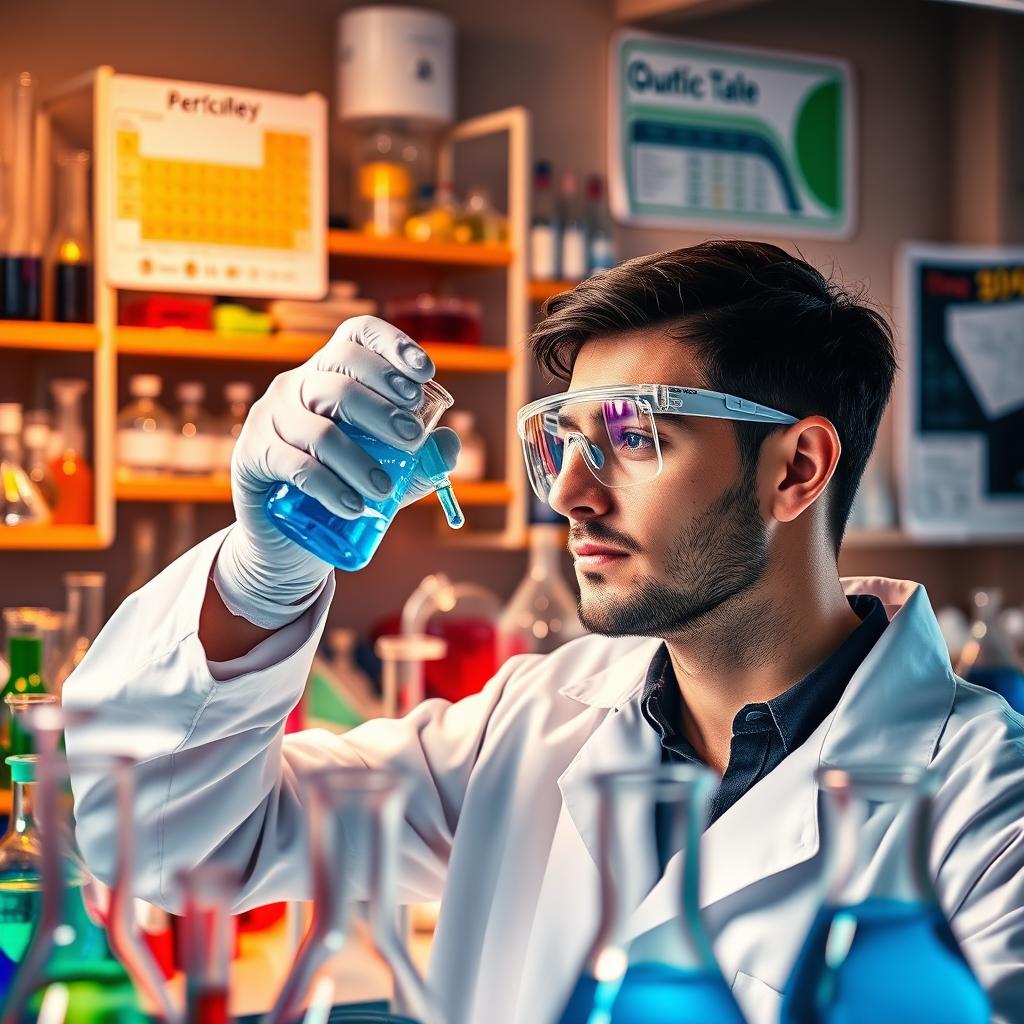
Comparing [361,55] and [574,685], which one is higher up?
[361,55]

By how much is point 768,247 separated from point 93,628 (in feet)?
5.87

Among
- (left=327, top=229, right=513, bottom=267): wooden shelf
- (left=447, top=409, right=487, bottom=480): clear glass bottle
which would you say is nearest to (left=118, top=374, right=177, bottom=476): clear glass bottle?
(left=327, top=229, right=513, bottom=267): wooden shelf

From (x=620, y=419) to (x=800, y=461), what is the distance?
0.25 m

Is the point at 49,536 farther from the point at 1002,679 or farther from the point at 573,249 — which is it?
the point at 1002,679

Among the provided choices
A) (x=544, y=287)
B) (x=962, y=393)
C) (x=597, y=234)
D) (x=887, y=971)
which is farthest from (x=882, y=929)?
(x=962, y=393)

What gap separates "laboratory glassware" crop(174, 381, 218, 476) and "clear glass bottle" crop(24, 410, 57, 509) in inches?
10.2

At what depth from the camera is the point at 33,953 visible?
582mm

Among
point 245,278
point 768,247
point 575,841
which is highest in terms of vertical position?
point 245,278

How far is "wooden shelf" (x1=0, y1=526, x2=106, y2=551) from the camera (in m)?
2.81

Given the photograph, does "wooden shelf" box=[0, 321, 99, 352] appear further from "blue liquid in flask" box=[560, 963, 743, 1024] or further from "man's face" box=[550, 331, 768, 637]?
"blue liquid in flask" box=[560, 963, 743, 1024]

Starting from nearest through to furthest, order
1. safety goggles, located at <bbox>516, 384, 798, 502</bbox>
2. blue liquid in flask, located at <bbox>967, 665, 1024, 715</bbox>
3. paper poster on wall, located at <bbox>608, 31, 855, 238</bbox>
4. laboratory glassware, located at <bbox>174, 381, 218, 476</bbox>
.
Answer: safety goggles, located at <bbox>516, 384, 798, 502</bbox>
blue liquid in flask, located at <bbox>967, 665, 1024, 715</bbox>
laboratory glassware, located at <bbox>174, 381, 218, 476</bbox>
paper poster on wall, located at <bbox>608, 31, 855, 238</bbox>

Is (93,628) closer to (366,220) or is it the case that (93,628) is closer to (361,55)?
(366,220)

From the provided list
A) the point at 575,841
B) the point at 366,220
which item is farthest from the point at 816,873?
the point at 366,220

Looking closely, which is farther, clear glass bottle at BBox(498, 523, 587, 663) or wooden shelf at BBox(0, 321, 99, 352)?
clear glass bottle at BBox(498, 523, 587, 663)
